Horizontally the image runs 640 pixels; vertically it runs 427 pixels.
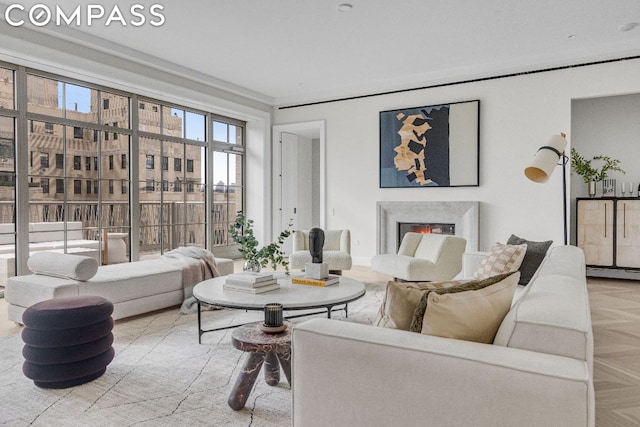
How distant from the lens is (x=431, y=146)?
20.8 feet

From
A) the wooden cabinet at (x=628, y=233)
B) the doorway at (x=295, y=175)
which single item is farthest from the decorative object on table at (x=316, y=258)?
the wooden cabinet at (x=628, y=233)

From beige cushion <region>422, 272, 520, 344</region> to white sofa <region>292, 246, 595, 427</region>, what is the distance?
50 mm

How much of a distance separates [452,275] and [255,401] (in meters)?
3.17

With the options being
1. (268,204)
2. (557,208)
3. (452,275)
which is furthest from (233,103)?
(557,208)

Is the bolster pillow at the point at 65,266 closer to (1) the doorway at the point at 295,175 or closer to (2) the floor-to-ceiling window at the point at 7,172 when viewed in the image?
(2) the floor-to-ceiling window at the point at 7,172

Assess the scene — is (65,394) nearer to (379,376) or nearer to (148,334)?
(148,334)

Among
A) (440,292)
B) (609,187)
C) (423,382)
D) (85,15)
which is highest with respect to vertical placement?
(85,15)

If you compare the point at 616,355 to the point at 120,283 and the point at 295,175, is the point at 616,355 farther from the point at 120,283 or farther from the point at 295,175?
the point at 295,175

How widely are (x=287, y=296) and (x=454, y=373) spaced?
1891mm

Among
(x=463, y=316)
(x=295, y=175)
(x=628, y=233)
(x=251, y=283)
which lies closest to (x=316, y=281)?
(x=251, y=283)

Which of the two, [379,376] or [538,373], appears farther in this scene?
[379,376]

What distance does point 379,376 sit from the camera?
4.28ft

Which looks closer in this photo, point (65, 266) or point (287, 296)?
point (287, 296)

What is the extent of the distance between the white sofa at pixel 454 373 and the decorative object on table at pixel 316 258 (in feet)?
6.12
